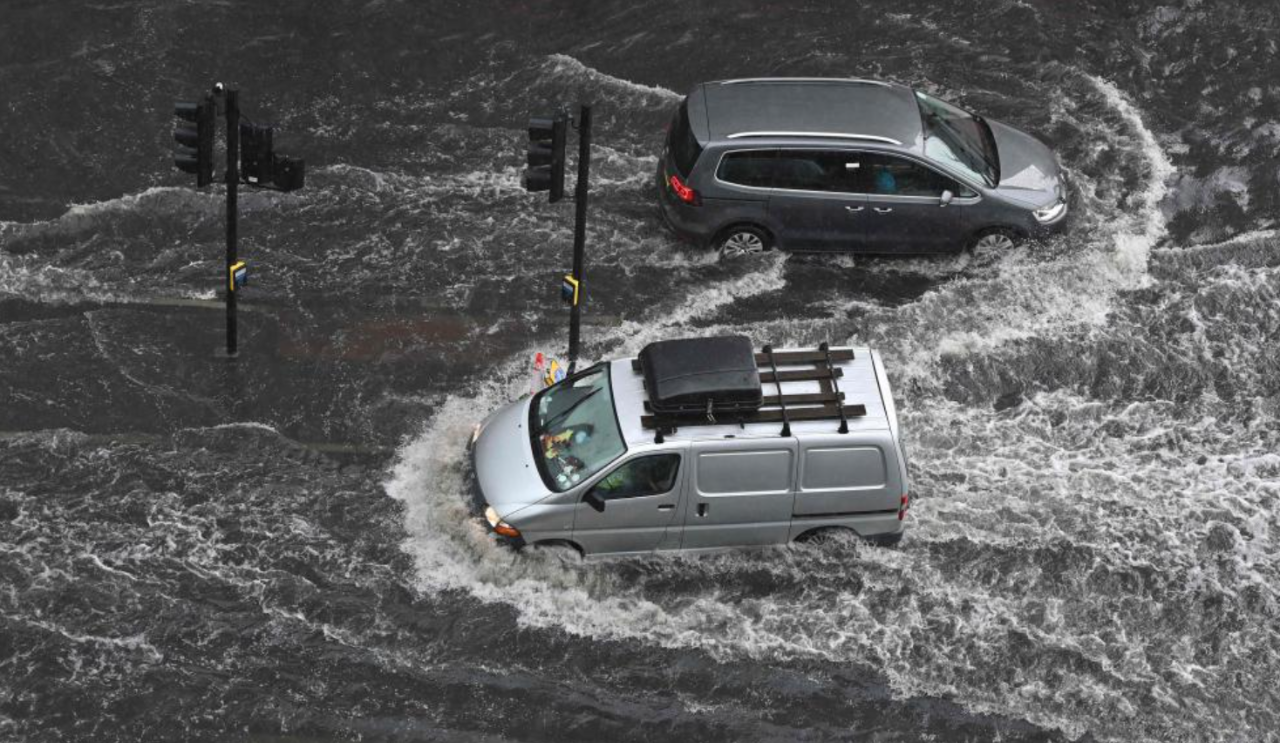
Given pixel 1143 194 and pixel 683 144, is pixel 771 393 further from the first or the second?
pixel 1143 194

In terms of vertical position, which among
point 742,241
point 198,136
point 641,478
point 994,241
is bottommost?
point 641,478

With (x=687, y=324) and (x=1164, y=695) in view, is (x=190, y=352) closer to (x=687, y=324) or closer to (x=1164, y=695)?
(x=687, y=324)

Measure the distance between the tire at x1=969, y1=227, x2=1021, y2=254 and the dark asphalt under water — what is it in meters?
0.24

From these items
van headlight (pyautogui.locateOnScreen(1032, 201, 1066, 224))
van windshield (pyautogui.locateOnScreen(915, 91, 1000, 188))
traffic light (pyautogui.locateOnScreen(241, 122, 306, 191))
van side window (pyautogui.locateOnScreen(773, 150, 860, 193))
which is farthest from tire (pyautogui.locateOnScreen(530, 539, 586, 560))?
van headlight (pyautogui.locateOnScreen(1032, 201, 1066, 224))

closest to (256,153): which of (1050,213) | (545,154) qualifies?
(545,154)

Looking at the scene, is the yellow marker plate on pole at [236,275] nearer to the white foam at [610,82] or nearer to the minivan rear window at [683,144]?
the minivan rear window at [683,144]

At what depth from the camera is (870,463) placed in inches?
492

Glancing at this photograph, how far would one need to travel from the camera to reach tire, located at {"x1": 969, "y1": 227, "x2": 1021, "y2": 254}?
16422mm

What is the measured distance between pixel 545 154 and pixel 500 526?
3.44m

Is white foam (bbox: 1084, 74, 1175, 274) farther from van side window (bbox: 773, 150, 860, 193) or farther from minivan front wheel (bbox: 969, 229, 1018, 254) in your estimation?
van side window (bbox: 773, 150, 860, 193)

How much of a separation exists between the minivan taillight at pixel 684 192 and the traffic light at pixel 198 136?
201 inches

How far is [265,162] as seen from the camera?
13852mm

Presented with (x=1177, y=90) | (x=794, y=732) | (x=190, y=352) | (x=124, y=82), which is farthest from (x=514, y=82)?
(x=794, y=732)

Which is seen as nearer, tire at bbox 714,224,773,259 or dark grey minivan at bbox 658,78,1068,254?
dark grey minivan at bbox 658,78,1068,254
